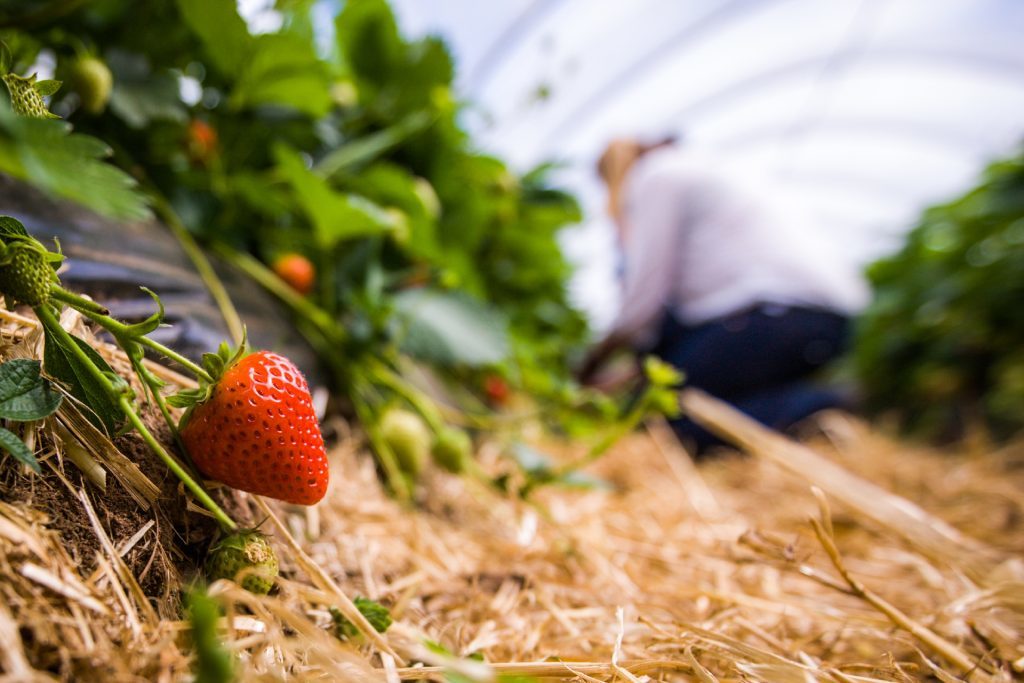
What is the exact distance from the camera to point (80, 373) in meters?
0.28

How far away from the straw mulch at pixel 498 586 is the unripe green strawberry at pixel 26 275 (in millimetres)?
41

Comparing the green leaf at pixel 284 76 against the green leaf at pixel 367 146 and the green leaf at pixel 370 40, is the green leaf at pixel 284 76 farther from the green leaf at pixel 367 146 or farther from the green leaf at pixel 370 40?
the green leaf at pixel 370 40

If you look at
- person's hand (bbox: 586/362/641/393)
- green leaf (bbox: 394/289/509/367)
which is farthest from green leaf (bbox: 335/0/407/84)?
person's hand (bbox: 586/362/641/393)

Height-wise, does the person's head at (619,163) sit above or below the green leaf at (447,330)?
above

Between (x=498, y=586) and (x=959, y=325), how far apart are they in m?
1.97

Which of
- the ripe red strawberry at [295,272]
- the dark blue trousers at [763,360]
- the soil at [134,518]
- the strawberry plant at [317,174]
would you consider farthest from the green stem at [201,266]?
the dark blue trousers at [763,360]

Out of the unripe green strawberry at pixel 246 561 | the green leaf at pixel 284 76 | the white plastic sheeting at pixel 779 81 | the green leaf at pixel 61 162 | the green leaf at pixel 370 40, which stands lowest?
the unripe green strawberry at pixel 246 561

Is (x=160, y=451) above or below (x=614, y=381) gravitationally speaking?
above

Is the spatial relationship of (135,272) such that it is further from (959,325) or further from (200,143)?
(959,325)

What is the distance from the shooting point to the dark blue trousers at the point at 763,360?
1787mm

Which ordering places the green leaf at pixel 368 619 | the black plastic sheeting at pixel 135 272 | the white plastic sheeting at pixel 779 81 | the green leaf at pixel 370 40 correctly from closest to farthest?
the green leaf at pixel 368 619, the black plastic sheeting at pixel 135 272, the green leaf at pixel 370 40, the white plastic sheeting at pixel 779 81

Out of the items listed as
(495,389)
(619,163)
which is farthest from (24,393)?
(619,163)

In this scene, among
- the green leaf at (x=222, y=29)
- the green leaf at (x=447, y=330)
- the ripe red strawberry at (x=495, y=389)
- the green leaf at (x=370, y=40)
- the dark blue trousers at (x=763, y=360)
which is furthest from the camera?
the dark blue trousers at (x=763, y=360)

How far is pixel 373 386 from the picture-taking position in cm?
79
